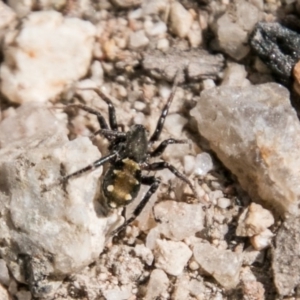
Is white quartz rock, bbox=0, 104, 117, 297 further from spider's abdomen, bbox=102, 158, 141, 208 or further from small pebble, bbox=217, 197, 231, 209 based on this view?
small pebble, bbox=217, 197, 231, 209

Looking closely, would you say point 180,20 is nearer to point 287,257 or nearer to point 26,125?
point 26,125

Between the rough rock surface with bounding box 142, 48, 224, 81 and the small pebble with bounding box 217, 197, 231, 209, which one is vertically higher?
the rough rock surface with bounding box 142, 48, 224, 81

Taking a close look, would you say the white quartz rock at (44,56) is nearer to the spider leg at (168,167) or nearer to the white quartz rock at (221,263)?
the spider leg at (168,167)

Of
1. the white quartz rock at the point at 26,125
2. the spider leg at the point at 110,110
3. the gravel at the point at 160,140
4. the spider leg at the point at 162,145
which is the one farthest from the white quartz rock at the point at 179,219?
the white quartz rock at the point at 26,125

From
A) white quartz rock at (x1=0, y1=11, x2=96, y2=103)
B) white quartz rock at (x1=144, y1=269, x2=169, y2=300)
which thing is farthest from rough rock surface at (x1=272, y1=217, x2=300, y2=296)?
A: white quartz rock at (x1=0, y1=11, x2=96, y2=103)

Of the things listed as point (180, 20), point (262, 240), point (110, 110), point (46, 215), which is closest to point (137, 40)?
point (180, 20)
